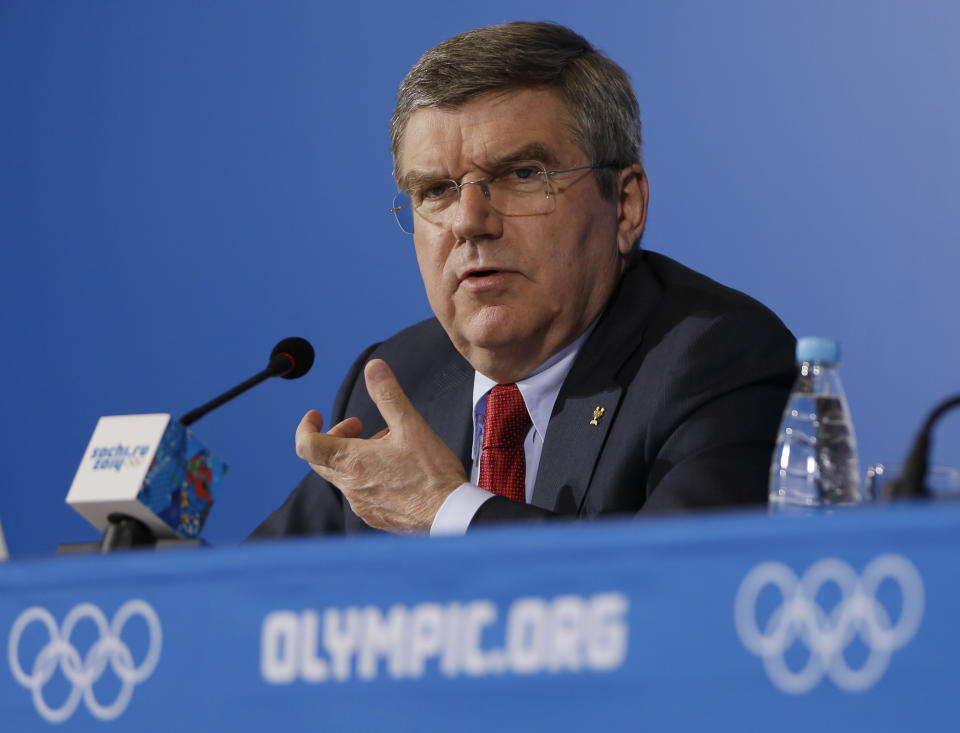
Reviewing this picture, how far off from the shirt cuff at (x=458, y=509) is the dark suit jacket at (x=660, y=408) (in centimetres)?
3

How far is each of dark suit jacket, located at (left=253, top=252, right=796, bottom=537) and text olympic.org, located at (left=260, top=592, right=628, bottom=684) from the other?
2.51 ft

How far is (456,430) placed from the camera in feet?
7.07

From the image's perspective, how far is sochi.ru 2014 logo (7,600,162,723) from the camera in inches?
37.5

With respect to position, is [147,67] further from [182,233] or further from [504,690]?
[504,690]

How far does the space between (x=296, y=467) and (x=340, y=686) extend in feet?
7.61

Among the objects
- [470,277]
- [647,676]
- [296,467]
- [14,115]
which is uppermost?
→ [14,115]

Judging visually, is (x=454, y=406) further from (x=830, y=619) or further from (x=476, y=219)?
(x=830, y=619)

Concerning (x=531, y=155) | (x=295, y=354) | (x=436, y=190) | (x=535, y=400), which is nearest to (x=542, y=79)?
(x=531, y=155)

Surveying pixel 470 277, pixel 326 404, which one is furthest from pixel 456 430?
pixel 326 404

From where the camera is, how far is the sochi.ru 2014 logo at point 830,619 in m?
0.72

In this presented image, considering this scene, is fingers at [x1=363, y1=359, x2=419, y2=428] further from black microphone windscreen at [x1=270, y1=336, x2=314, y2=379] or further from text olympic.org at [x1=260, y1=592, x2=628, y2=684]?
text olympic.org at [x1=260, y1=592, x2=628, y2=684]

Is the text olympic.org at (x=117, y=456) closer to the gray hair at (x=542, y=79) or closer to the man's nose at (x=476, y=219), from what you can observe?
the man's nose at (x=476, y=219)

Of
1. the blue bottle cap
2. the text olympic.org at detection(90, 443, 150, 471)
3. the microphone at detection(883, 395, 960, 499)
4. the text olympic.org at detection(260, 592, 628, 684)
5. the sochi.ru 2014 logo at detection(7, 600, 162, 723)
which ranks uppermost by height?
the blue bottle cap

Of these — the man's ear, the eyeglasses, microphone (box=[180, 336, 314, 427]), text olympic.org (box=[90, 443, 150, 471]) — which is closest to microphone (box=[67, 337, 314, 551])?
text olympic.org (box=[90, 443, 150, 471])
